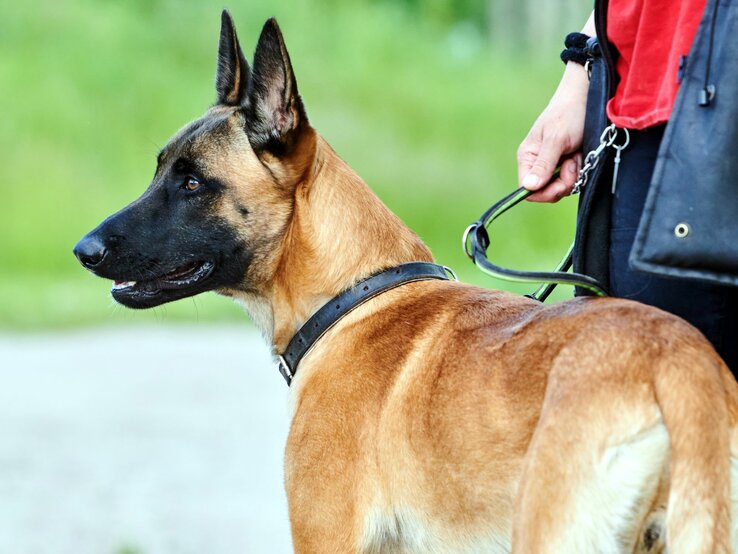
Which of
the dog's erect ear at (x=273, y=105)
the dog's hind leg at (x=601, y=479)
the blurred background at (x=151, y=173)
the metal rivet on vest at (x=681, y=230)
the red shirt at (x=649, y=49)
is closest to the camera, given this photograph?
the dog's hind leg at (x=601, y=479)

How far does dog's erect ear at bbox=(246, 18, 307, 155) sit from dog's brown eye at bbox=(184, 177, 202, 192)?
8.2 inches

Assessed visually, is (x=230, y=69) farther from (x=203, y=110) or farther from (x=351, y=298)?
(x=203, y=110)

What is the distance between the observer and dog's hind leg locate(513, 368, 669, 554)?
2.25 meters

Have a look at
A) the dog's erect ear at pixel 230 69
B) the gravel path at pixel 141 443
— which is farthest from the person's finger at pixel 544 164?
the gravel path at pixel 141 443

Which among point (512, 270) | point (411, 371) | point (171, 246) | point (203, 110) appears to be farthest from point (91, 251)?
point (203, 110)

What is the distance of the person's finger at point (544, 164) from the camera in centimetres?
314

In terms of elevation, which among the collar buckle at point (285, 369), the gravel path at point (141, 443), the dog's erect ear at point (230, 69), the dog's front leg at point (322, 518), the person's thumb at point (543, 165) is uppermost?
the dog's erect ear at point (230, 69)

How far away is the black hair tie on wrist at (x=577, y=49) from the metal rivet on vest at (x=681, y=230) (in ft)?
2.87

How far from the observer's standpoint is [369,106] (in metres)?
12.3

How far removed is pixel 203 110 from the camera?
11.9m

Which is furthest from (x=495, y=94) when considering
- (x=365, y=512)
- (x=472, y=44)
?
(x=365, y=512)

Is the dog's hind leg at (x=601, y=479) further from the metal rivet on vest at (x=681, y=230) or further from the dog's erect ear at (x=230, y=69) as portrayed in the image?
the dog's erect ear at (x=230, y=69)

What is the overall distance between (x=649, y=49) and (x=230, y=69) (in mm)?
1578

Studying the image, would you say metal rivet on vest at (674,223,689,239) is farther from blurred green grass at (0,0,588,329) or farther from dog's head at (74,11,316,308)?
blurred green grass at (0,0,588,329)
